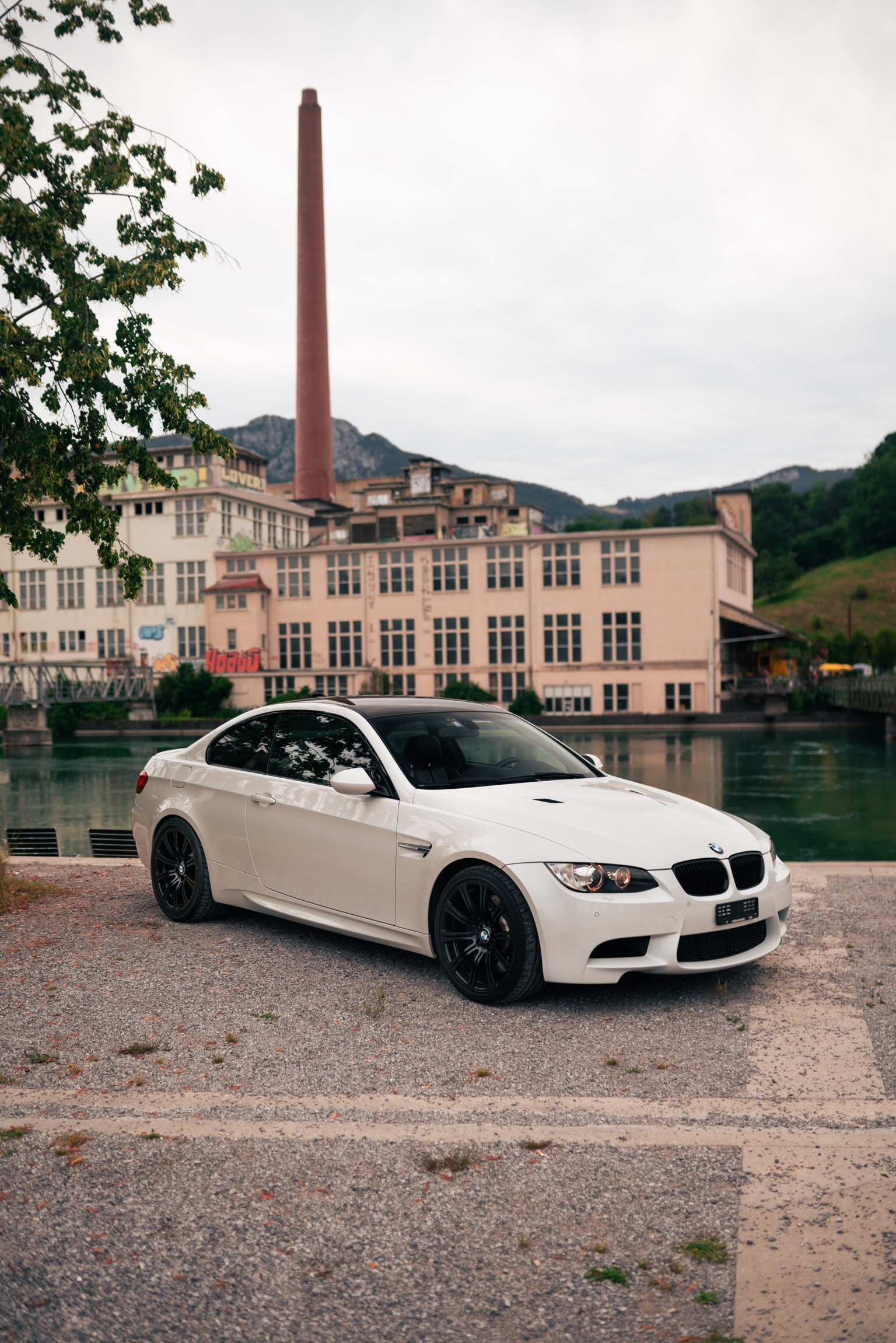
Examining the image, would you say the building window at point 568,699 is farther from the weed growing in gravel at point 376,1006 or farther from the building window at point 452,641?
the weed growing in gravel at point 376,1006

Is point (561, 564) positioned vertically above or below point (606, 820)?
above

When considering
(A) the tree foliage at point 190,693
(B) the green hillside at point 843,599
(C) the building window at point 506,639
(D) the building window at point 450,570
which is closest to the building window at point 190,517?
(A) the tree foliage at point 190,693

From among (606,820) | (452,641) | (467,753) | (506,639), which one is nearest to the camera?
(606,820)

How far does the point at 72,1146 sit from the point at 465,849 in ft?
7.92

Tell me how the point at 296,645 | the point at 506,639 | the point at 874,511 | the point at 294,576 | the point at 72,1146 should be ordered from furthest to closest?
the point at 874,511, the point at 294,576, the point at 296,645, the point at 506,639, the point at 72,1146

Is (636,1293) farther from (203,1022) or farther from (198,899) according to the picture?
(198,899)

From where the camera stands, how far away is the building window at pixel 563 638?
7531cm

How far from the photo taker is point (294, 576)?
82.3 meters

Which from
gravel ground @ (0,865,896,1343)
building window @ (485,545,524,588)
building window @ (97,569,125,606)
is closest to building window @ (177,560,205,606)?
building window @ (97,569,125,606)

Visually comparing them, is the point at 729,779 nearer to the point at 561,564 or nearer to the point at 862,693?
the point at 862,693

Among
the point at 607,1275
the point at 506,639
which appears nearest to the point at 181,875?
the point at 607,1275

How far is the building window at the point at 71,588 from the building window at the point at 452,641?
28.8m

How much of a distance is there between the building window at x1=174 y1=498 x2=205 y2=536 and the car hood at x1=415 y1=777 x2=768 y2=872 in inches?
3193

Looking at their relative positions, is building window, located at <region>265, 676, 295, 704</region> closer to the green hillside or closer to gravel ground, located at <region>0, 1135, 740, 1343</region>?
the green hillside
